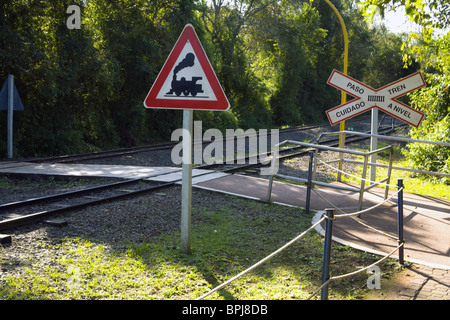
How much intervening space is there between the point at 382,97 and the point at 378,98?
0.08 m

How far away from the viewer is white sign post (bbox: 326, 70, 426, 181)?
28.7 feet

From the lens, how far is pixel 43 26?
666 inches

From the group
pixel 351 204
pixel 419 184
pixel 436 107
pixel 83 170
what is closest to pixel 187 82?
pixel 351 204

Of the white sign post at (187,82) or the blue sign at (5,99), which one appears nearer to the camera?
the white sign post at (187,82)

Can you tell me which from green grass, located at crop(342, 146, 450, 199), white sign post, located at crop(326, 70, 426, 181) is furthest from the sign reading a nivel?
green grass, located at crop(342, 146, 450, 199)

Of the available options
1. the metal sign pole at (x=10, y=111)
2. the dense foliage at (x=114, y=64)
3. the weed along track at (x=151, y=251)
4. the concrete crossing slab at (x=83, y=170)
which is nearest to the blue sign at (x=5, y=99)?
the metal sign pole at (x=10, y=111)

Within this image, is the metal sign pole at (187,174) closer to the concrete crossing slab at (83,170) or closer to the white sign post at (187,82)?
the white sign post at (187,82)

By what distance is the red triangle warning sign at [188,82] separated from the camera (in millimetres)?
5223

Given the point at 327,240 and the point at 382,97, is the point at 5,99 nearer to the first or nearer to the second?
the point at 382,97

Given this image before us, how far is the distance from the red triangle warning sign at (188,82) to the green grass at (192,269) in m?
1.72

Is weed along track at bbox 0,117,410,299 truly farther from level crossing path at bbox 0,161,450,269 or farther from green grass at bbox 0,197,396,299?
level crossing path at bbox 0,161,450,269

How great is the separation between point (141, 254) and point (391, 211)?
450 cm
